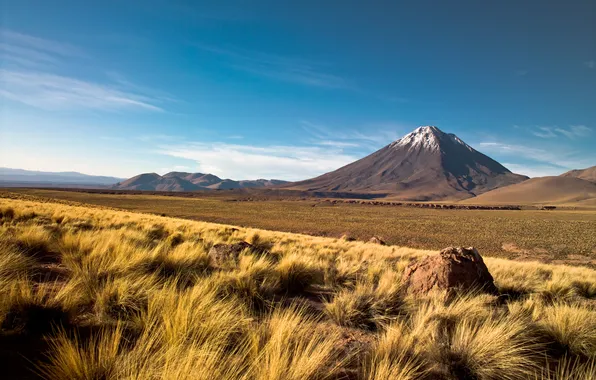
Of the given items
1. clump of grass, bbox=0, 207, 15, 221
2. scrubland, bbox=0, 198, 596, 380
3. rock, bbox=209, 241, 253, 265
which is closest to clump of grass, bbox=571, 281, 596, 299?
scrubland, bbox=0, 198, 596, 380

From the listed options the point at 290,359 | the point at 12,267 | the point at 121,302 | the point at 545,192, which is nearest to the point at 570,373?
the point at 290,359

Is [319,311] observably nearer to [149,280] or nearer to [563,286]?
[149,280]

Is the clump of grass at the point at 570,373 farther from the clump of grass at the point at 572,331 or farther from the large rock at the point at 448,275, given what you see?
the large rock at the point at 448,275

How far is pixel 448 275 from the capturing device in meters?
6.05

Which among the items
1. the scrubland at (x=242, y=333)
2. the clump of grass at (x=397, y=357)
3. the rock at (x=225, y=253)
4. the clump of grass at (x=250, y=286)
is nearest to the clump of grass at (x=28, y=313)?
the scrubland at (x=242, y=333)

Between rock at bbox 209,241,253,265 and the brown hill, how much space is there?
164055mm

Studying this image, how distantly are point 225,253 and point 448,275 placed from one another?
16.6 ft

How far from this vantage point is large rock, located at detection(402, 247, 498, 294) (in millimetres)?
6035

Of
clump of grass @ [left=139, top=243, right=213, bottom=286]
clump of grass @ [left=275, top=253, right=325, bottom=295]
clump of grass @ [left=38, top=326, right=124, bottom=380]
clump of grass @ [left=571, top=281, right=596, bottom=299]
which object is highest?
clump of grass @ [left=38, top=326, right=124, bottom=380]

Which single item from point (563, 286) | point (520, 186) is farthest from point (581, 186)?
point (563, 286)

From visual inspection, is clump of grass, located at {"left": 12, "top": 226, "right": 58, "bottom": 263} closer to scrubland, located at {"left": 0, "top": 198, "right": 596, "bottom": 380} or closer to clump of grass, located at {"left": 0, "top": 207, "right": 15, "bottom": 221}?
scrubland, located at {"left": 0, "top": 198, "right": 596, "bottom": 380}

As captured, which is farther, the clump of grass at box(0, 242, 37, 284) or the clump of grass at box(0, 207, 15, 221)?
the clump of grass at box(0, 207, 15, 221)

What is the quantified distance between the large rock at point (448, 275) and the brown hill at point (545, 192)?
16184cm

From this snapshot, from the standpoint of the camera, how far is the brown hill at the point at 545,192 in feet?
475
